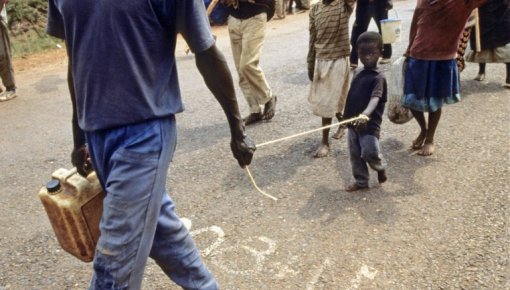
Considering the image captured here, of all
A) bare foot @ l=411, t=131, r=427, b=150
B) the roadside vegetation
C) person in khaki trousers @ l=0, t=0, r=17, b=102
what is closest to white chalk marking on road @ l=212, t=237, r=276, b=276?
bare foot @ l=411, t=131, r=427, b=150

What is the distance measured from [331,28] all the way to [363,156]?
124 centimetres

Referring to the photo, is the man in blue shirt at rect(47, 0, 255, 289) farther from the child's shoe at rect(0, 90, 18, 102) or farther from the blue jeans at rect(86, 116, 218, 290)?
the child's shoe at rect(0, 90, 18, 102)

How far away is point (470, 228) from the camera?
3.18 meters

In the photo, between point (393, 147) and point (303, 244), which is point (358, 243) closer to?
point (303, 244)

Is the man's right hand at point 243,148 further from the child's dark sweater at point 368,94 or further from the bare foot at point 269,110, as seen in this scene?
the bare foot at point 269,110

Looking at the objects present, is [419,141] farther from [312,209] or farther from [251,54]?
[251,54]

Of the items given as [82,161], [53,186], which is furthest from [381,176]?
[53,186]

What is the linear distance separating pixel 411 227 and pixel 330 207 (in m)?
0.59

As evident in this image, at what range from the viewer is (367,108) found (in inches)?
135

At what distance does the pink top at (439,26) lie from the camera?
3955 millimetres

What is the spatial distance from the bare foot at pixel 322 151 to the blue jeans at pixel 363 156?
25.7 inches

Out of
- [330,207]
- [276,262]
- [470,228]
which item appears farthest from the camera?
[330,207]

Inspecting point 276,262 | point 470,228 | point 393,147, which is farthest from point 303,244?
point 393,147

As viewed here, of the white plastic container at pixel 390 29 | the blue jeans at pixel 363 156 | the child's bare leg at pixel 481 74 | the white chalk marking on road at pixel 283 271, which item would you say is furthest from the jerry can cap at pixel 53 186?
the child's bare leg at pixel 481 74
